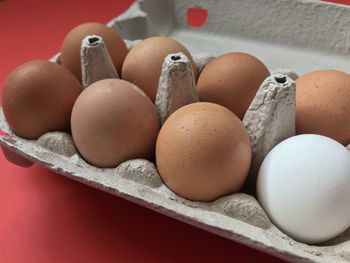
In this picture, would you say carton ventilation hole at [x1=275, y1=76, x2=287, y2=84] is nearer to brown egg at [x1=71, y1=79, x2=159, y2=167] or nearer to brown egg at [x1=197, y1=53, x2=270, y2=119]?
brown egg at [x1=197, y1=53, x2=270, y2=119]

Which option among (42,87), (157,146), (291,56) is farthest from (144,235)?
(291,56)

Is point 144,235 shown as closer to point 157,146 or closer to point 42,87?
point 157,146

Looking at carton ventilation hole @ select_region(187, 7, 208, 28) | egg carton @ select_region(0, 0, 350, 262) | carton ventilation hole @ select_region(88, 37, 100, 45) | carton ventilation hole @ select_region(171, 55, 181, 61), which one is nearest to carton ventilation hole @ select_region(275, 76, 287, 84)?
egg carton @ select_region(0, 0, 350, 262)

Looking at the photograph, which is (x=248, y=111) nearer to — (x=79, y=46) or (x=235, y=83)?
(x=235, y=83)

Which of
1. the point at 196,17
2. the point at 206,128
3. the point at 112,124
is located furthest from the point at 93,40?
the point at 196,17

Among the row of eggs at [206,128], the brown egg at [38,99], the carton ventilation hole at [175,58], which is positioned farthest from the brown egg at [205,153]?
the brown egg at [38,99]

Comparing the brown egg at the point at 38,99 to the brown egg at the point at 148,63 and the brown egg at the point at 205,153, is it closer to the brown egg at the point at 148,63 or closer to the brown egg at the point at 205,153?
the brown egg at the point at 148,63
